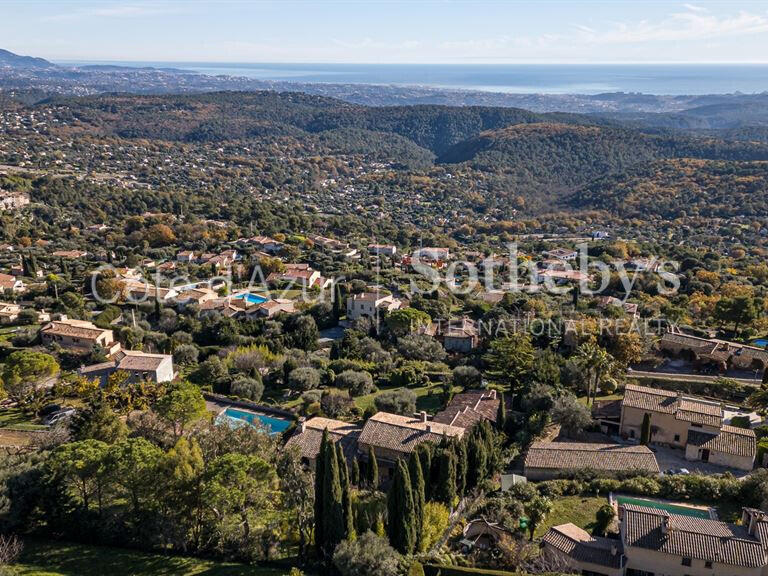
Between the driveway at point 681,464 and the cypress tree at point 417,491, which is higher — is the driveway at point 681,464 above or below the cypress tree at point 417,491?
below

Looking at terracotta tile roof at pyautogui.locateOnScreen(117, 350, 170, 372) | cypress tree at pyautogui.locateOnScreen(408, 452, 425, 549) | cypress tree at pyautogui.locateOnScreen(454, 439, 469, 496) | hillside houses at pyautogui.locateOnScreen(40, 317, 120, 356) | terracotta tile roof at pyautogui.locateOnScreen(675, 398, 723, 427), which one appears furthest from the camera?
hillside houses at pyautogui.locateOnScreen(40, 317, 120, 356)

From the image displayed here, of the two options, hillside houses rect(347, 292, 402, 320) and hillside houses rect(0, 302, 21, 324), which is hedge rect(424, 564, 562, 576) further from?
hillside houses rect(0, 302, 21, 324)

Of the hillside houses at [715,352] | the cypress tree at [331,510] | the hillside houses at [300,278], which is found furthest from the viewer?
the hillside houses at [300,278]

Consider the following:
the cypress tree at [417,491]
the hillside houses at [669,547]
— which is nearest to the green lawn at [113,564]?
the cypress tree at [417,491]

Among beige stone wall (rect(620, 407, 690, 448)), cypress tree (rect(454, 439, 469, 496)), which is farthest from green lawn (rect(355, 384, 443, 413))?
cypress tree (rect(454, 439, 469, 496))

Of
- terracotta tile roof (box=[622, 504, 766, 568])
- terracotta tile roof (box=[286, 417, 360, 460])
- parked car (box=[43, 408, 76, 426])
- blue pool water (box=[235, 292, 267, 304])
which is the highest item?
terracotta tile roof (box=[622, 504, 766, 568])

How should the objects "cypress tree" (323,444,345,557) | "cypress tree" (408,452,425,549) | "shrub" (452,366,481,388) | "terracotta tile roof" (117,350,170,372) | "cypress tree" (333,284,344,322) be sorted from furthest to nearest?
"cypress tree" (333,284,344,322) → "shrub" (452,366,481,388) → "terracotta tile roof" (117,350,170,372) → "cypress tree" (408,452,425,549) → "cypress tree" (323,444,345,557)

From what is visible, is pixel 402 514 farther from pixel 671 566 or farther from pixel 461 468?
pixel 671 566

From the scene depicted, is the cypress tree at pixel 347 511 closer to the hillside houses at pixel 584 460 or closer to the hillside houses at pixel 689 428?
the hillside houses at pixel 584 460
